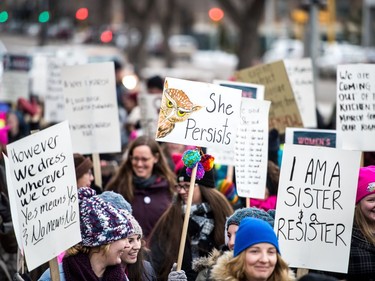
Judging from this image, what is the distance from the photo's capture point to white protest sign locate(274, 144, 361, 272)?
6.59 m

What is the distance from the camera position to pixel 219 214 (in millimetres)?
7664

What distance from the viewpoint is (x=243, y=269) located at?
18.0 feet

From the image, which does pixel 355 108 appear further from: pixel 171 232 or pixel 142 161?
pixel 171 232

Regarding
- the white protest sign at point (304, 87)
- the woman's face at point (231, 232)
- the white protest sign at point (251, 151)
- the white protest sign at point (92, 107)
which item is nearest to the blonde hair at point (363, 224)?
the woman's face at point (231, 232)

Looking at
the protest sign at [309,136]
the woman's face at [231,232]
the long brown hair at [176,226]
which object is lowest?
the long brown hair at [176,226]

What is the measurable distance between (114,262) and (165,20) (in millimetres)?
40958

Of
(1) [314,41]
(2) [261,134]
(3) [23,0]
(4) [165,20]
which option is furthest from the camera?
(3) [23,0]

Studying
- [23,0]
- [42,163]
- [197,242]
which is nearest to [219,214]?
[197,242]

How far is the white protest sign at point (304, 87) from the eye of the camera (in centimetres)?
1182

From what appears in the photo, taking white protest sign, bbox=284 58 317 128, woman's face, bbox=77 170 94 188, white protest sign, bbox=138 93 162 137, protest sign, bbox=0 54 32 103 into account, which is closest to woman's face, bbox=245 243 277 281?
woman's face, bbox=77 170 94 188

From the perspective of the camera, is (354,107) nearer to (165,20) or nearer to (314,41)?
(314,41)

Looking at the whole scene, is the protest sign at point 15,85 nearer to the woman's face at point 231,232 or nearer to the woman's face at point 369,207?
the woman's face at point 369,207

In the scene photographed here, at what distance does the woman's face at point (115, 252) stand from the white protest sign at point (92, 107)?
13.5ft

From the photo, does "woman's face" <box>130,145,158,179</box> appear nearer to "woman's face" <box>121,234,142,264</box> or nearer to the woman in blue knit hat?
"woman's face" <box>121,234,142,264</box>
